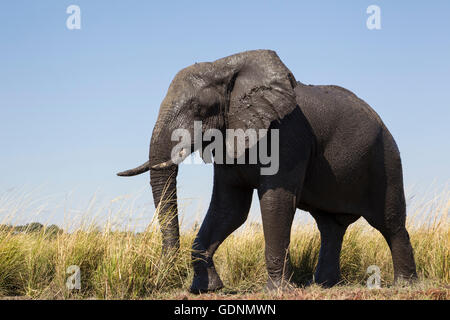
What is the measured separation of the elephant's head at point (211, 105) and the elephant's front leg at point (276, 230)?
0.84 meters

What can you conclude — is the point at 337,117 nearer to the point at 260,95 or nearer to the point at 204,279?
the point at 260,95

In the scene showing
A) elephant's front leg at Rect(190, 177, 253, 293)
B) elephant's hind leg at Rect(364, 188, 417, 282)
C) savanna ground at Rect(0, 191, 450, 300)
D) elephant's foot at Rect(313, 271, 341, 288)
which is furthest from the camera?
elephant's foot at Rect(313, 271, 341, 288)

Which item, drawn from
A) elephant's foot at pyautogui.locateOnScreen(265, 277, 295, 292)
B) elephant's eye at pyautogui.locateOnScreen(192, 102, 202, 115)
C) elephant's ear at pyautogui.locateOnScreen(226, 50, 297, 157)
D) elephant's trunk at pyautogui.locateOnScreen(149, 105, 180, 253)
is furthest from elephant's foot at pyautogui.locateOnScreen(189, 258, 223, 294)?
elephant's eye at pyautogui.locateOnScreen(192, 102, 202, 115)

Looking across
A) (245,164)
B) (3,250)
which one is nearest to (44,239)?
(3,250)

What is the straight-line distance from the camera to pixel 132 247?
620 centimetres

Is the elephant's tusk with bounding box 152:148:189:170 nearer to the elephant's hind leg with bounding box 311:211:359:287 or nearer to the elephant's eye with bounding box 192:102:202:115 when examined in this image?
the elephant's eye with bounding box 192:102:202:115

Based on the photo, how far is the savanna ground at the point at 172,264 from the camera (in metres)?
5.94

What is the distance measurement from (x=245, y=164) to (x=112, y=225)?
1896mm

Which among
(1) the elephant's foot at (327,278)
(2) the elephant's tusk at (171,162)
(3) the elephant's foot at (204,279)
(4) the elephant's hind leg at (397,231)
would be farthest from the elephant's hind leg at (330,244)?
(2) the elephant's tusk at (171,162)

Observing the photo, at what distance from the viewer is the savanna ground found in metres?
5.94

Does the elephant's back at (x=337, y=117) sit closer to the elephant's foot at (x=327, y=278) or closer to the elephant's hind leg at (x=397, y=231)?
the elephant's hind leg at (x=397, y=231)

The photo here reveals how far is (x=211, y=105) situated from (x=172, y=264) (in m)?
2.05

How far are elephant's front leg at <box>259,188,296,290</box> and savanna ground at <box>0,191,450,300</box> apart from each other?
0.92 ft
